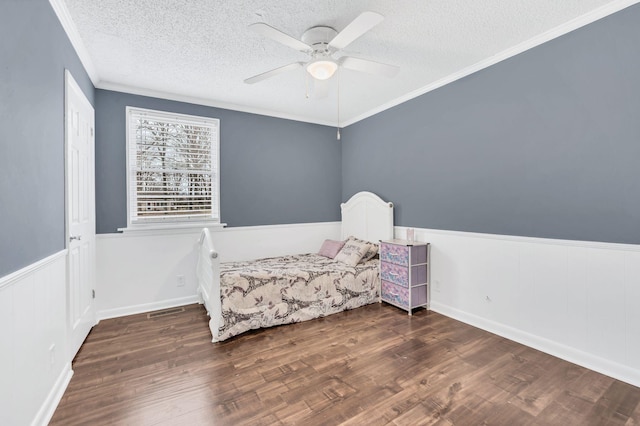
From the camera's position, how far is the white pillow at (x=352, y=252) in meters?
3.90

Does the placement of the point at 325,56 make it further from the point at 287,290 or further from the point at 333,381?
the point at 333,381

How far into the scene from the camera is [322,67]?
2.28 metres

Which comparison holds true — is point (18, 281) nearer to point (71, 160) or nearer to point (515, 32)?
point (71, 160)

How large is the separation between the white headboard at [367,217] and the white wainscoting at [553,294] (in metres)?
0.89

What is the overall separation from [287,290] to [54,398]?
1.95 metres

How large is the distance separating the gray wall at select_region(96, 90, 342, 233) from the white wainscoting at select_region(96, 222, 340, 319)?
219 millimetres

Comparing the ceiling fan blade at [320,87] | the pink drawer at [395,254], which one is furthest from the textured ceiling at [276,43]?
the pink drawer at [395,254]

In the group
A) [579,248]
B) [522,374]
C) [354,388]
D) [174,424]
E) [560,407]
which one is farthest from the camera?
[579,248]

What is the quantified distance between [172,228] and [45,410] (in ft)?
7.24

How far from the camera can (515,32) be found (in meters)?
2.43

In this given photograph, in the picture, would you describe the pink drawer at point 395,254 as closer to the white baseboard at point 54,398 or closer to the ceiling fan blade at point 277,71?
the ceiling fan blade at point 277,71

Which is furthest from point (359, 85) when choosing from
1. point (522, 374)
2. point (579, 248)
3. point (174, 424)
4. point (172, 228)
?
point (174, 424)

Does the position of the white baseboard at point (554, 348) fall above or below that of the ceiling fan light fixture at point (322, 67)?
below

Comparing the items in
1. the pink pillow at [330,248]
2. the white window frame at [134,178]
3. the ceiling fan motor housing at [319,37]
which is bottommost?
the pink pillow at [330,248]
